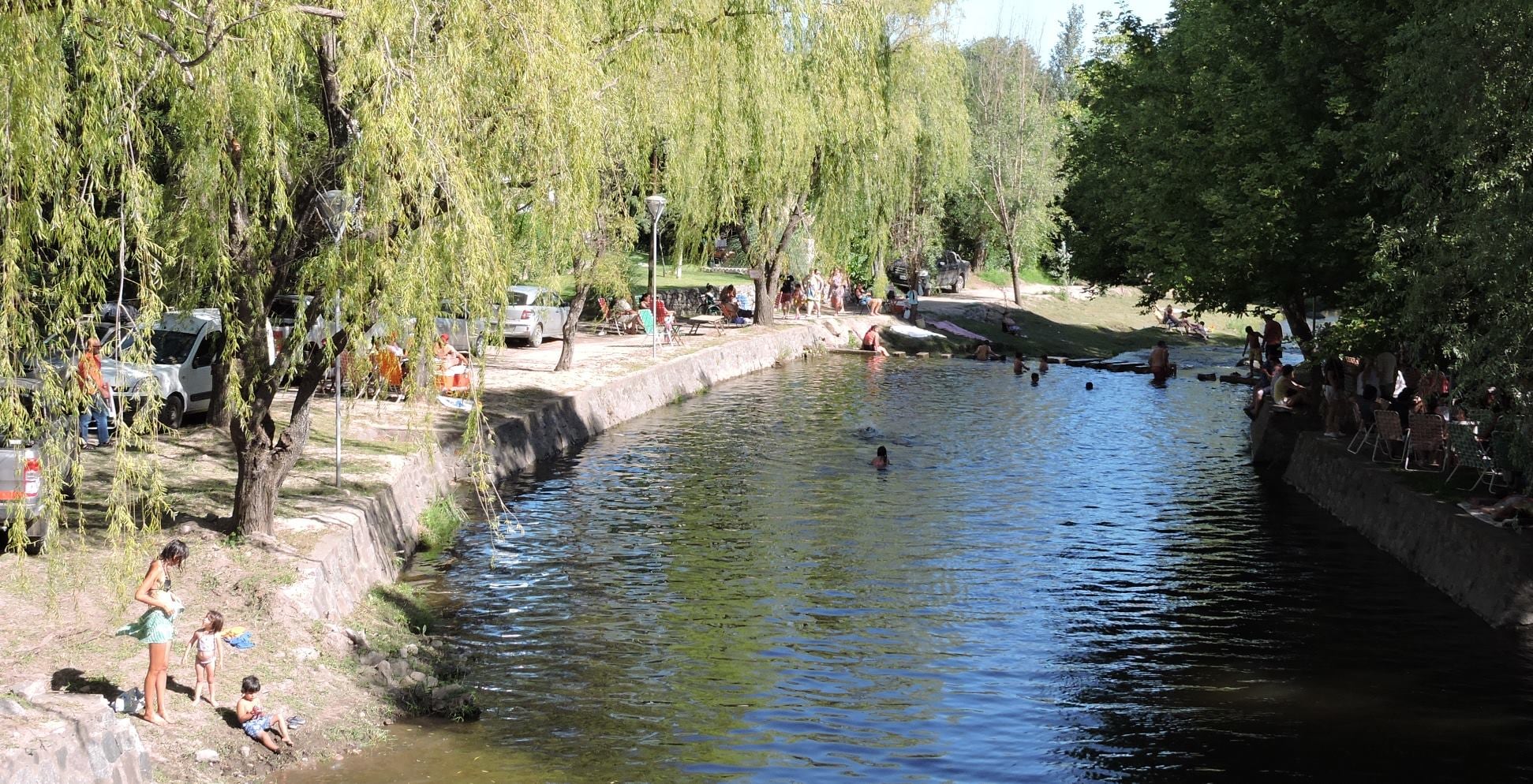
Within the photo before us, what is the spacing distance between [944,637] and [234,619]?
6852 mm

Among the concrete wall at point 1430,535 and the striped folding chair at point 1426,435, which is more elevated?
the striped folding chair at point 1426,435

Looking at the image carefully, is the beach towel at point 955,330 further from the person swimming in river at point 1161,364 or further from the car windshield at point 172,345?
the car windshield at point 172,345

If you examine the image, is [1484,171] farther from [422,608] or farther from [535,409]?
[535,409]

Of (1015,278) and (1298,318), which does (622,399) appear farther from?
(1015,278)

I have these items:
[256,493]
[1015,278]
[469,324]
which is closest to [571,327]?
[256,493]

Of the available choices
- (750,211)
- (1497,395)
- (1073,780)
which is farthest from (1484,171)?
Result: (750,211)

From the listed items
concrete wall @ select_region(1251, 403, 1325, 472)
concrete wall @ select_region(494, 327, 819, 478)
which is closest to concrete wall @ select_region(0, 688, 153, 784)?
concrete wall @ select_region(494, 327, 819, 478)

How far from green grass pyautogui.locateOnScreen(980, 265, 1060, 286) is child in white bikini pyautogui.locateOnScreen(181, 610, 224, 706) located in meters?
58.1

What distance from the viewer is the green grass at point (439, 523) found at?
1859 cm

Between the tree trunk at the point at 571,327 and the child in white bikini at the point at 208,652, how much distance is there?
65.4 feet

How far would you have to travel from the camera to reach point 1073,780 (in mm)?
11438

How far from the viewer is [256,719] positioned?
1072 centimetres

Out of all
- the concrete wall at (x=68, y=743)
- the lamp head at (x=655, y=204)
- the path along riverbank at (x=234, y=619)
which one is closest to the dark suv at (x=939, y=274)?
the lamp head at (x=655, y=204)

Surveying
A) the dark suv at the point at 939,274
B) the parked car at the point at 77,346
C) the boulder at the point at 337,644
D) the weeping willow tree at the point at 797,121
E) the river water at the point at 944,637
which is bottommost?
the river water at the point at 944,637
